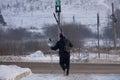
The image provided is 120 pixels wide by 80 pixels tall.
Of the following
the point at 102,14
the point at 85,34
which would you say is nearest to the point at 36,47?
the point at 85,34

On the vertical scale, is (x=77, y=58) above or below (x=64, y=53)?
below

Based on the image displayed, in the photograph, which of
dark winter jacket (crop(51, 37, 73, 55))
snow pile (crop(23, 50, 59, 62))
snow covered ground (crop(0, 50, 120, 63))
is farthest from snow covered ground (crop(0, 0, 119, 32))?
dark winter jacket (crop(51, 37, 73, 55))

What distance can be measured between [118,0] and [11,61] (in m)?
65.6

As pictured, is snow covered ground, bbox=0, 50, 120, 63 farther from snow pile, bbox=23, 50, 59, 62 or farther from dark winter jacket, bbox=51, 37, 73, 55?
dark winter jacket, bbox=51, 37, 73, 55

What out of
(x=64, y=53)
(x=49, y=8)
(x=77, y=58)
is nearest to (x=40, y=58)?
(x=77, y=58)

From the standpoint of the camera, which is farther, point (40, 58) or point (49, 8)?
point (49, 8)

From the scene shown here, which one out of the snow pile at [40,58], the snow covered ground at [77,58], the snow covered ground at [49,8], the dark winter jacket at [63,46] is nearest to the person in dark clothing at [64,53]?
the dark winter jacket at [63,46]

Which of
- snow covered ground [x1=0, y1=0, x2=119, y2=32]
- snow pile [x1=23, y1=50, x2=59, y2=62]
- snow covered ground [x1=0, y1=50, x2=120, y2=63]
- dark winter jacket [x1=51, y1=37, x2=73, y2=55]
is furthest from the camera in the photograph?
snow covered ground [x1=0, y1=0, x2=119, y2=32]

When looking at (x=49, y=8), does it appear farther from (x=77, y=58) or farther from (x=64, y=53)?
(x=64, y=53)

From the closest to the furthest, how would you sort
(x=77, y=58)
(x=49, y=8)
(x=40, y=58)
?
(x=77, y=58) → (x=40, y=58) → (x=49, y=8)

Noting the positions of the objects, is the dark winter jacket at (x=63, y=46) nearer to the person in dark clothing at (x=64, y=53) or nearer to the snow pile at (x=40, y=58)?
the person in dark clothing at (x=64, y=53)

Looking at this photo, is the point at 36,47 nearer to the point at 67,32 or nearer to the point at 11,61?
the point at 67,32

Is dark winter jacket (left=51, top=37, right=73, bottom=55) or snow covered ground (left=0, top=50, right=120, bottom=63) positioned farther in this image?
snow covered ground (left=0, top=50, right=120, bottom=63)

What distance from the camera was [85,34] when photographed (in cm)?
6031
